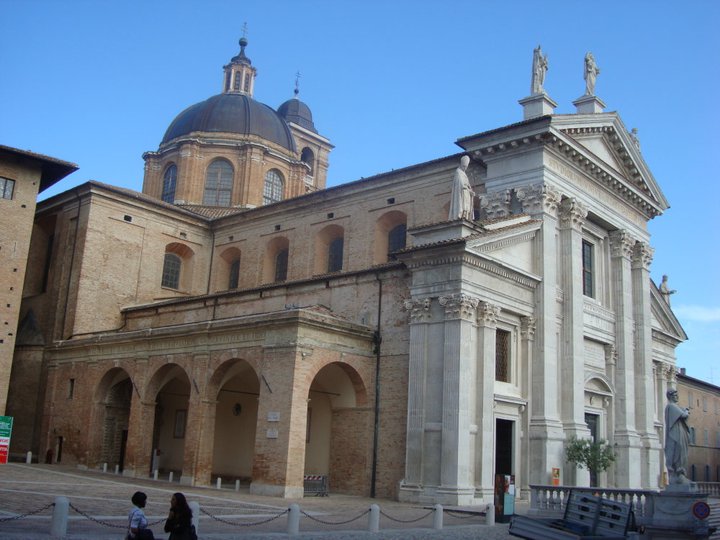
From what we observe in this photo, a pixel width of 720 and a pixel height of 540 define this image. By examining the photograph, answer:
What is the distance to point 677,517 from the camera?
14.2m

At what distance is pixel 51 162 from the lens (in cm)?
3009

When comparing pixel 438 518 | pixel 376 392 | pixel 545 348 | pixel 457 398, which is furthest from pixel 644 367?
pixel 438 518

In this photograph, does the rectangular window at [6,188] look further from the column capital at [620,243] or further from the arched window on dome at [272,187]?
the column capital at [620,243]

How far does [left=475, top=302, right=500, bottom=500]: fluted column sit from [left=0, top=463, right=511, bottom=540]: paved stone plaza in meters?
2.26

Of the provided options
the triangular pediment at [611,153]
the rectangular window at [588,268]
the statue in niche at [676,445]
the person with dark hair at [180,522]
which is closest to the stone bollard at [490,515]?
the statue in niche at [676,445]

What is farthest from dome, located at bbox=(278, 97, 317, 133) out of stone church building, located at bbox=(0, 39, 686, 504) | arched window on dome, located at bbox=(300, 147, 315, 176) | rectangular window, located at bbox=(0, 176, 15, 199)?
rectangular window, located at bbox=(0, 176, 15, 199)

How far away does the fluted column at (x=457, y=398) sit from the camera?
1970cm

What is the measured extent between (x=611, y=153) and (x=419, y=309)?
417 inches

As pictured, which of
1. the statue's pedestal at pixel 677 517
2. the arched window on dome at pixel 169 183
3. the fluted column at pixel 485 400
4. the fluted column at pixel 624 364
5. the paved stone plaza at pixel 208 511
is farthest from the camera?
the arched window on dome at pixel 169 183

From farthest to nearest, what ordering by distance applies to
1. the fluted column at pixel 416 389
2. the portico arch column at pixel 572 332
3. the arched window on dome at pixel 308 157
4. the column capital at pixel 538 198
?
the arched window on dome at pixel 308 157 < the column capital at pixel 538 198 < the portico arch column at pixel 572 332 < the fluted column at pixel 416 389

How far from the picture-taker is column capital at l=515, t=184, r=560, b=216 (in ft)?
77.5

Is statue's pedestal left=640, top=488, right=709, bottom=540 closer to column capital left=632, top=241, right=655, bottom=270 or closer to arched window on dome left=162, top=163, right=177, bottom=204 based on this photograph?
column capital left=632, top=241, right=655, bottom=270

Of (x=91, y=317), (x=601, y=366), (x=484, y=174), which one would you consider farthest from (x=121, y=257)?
(x=601, y=366)

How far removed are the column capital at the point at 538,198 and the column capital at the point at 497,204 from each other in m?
0.41
